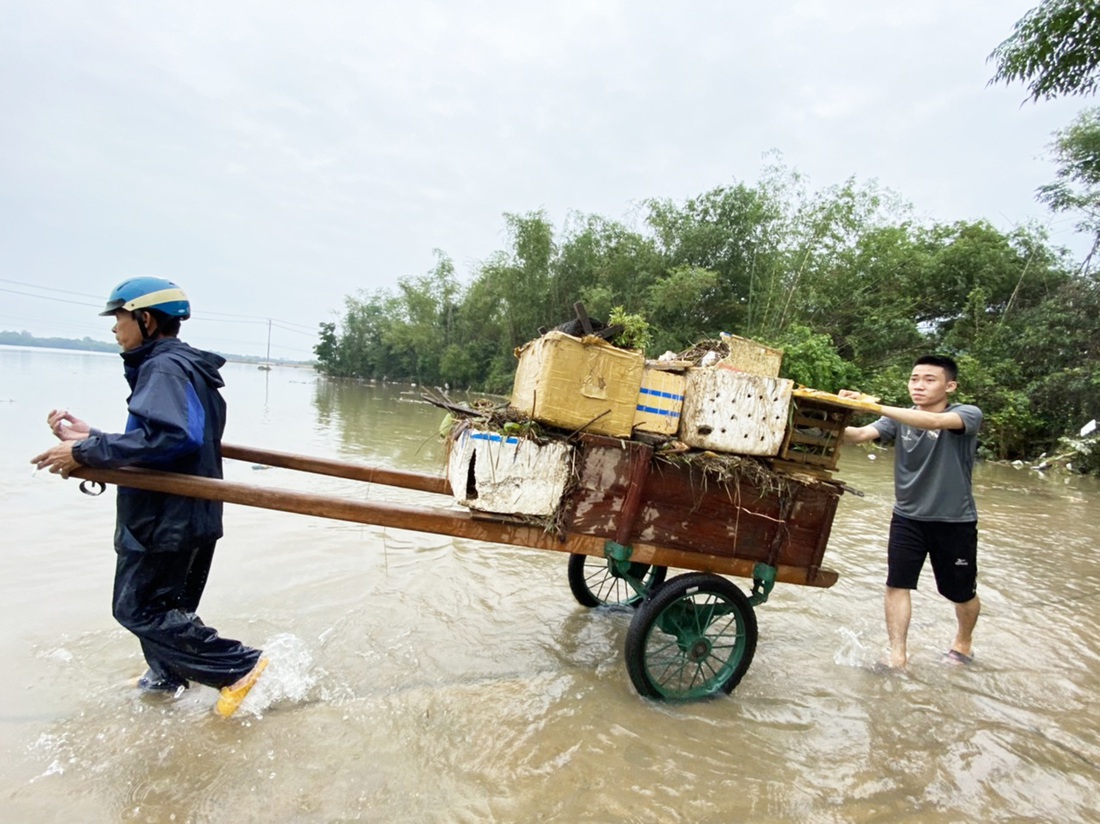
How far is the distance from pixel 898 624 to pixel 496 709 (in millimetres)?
2391

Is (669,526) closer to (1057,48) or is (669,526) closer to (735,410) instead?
(735,410)

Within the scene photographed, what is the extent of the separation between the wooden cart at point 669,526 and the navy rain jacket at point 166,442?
0.34m

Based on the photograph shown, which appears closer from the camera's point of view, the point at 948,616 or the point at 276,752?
the point at 276,752

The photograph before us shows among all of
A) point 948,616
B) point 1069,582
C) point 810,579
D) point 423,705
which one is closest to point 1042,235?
point 1069,582

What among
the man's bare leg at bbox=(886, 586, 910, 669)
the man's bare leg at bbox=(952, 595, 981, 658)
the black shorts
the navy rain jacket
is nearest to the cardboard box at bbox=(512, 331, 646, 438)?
the navy rain jacket

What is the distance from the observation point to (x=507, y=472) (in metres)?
2.19

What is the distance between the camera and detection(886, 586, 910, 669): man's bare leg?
3105mm

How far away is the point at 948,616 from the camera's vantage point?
4027 millimetres

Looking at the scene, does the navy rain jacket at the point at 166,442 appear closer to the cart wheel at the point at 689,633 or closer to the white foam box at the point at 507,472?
the white foam box at the point at 507,472

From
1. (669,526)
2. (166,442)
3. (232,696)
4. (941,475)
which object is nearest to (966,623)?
(941,475)

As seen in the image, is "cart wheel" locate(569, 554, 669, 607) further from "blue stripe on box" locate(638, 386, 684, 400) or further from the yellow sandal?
the yellow sandal

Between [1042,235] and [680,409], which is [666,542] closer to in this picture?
[680,409]

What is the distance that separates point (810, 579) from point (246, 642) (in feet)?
10.1

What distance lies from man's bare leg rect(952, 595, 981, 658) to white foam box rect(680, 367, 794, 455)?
1.94 meters
